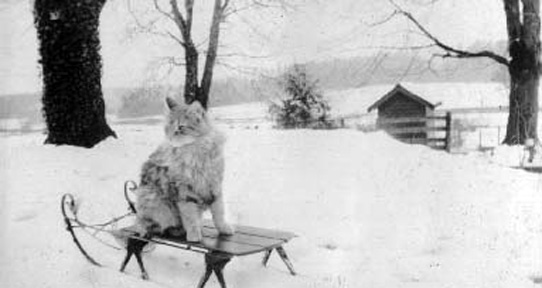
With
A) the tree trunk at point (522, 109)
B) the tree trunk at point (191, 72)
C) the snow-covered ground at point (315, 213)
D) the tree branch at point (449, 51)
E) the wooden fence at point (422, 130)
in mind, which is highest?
the tree branch at point (449, 51)

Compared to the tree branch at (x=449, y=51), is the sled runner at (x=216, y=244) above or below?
below

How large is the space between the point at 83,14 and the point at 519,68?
5.41m

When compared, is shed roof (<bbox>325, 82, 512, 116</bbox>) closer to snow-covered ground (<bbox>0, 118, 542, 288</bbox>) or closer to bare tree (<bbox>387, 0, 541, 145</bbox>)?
bare tree (<bbox>387, 0, 541, 145</bbox>)

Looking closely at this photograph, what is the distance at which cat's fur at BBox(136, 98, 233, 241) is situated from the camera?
3482mm

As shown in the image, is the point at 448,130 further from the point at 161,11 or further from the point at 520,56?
the point at 161,11

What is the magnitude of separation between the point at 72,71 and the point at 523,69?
554cm

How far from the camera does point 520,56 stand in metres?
7.62

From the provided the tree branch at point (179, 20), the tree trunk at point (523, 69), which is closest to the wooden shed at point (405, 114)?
the tree trunk at point (523, 69)

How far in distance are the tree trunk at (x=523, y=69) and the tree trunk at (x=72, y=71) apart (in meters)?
4.56

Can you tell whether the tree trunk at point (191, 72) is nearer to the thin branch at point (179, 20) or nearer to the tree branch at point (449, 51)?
the thin branch at point (179, 20)

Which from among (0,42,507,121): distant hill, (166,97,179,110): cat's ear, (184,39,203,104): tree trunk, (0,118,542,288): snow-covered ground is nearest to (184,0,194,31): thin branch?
(184,39,203,104): tree trunk

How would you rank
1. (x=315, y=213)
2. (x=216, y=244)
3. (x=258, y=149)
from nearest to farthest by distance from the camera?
(x=216, y=244), (x=315, y=213), (x=258, y=149)

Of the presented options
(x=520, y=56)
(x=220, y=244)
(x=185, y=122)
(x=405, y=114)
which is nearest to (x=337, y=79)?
(x=520, y=56)

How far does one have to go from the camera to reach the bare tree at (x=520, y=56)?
702 centimetres
